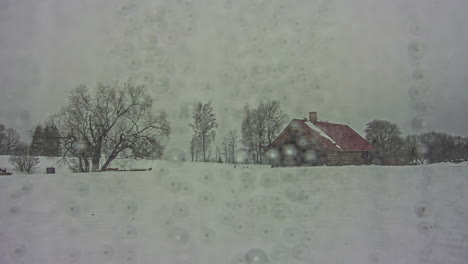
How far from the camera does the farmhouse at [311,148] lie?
81.7ft

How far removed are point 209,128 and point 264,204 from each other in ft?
90.6

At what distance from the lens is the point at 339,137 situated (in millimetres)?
28844

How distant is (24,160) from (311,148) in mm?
30184

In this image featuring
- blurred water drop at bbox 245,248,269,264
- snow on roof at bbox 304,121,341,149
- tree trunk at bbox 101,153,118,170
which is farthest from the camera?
snow on roof at bbox 304,121,341,149

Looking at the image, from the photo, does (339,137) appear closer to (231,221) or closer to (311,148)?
(311,148)

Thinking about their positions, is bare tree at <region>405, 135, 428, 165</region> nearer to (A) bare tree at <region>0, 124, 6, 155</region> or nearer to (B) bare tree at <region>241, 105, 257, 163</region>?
(B) bare tree at <region>241, 105, 257, 163</region>

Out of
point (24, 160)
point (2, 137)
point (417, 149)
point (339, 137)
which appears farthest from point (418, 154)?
point (2, 137)

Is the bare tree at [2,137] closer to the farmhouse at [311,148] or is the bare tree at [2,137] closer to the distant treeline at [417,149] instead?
the farmhouse at [311,148]

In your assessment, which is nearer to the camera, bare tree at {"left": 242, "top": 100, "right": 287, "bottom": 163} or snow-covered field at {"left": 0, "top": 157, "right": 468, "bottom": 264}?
snow-covered field at {"left": 0, "top": 157, "right": 468, "bottom": 264}

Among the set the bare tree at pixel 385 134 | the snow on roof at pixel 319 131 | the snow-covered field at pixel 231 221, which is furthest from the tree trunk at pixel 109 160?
the bare tree at pixel 385 134

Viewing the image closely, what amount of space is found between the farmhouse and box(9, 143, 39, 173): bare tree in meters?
24.8

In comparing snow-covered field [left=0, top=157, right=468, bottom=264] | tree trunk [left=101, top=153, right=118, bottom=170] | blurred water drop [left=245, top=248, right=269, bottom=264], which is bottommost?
blurred water drop [left=245, top=248, right=269, bottom=264]

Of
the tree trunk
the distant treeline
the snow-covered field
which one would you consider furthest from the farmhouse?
the snow-covered field

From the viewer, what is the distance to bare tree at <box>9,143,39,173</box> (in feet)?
104
